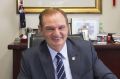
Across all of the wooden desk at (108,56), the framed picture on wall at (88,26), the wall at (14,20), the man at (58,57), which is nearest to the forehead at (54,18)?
the man at (58,57)

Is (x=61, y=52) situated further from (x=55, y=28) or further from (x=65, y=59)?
(x=55, y=28)

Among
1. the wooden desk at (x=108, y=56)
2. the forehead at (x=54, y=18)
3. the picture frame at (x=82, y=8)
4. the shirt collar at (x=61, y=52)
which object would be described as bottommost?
the wooden desk at (x=108, y=56)

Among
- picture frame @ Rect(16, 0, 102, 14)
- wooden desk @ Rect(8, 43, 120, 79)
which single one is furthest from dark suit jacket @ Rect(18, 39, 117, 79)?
picture frame @ Rect(16, 0, 102, 14)

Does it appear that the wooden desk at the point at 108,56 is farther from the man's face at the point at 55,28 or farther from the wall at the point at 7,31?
the man's face at the point at 55,28

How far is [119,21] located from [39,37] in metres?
1.42

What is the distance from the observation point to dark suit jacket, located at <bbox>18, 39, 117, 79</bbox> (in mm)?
1681

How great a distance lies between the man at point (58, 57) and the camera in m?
1.65

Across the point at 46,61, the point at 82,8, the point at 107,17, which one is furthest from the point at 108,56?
the point at 46,61

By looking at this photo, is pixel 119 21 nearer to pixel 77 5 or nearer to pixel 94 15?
pixel 94 15

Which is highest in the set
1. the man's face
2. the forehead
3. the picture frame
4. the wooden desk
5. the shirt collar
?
the picture frame

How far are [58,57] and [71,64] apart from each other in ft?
0.34

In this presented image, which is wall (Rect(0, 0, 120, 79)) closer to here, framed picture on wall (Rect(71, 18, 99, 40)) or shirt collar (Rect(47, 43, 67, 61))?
framed picture on wall (Rect(71, 18, 99, 40))

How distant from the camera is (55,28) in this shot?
1.64 m

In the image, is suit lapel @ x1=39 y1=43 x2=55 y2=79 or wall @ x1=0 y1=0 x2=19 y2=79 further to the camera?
wall @ x1=0 y1=0 x2=19 y2=79
